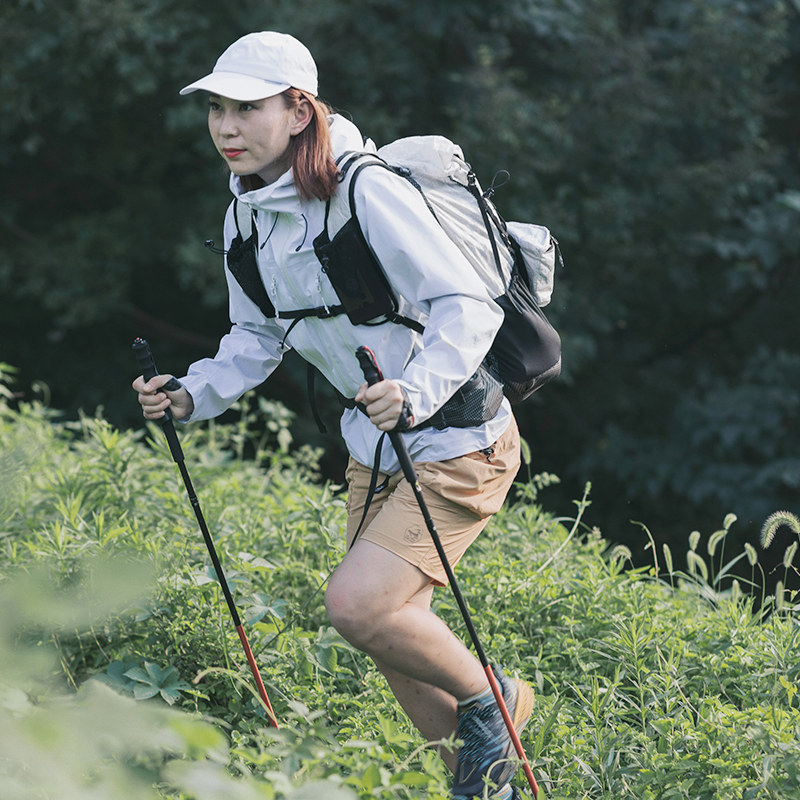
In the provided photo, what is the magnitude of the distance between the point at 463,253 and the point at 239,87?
656 mm

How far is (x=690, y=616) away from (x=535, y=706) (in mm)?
926

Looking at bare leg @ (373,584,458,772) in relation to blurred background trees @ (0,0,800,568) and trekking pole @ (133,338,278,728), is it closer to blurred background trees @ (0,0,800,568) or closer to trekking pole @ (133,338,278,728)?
trekking pole @ (133,338,278,728)

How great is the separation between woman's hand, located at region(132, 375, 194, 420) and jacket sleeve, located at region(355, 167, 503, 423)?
684 mm

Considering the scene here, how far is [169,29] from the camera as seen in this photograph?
679 cm

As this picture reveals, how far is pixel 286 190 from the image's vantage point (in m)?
2.14

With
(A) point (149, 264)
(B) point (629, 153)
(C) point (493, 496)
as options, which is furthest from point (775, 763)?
(A) point (149, 264)

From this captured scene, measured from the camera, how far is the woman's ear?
7.29ft

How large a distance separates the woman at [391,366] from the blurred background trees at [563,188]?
484cm

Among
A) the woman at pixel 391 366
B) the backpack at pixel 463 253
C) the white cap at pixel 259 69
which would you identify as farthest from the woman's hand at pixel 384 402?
the white cap at pixel 259 69

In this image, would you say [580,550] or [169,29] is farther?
[169,29]

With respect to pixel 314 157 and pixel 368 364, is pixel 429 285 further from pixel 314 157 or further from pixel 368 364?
pixel 314 157

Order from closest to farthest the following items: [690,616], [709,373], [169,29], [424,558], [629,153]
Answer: [424,558]
[690,616]
[169,29]
[629,153]
[709,373]

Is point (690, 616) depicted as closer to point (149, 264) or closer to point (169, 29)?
point (169, 29)

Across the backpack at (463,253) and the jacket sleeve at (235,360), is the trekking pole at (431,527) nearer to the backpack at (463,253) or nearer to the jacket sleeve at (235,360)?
the backpack at (463,253)
